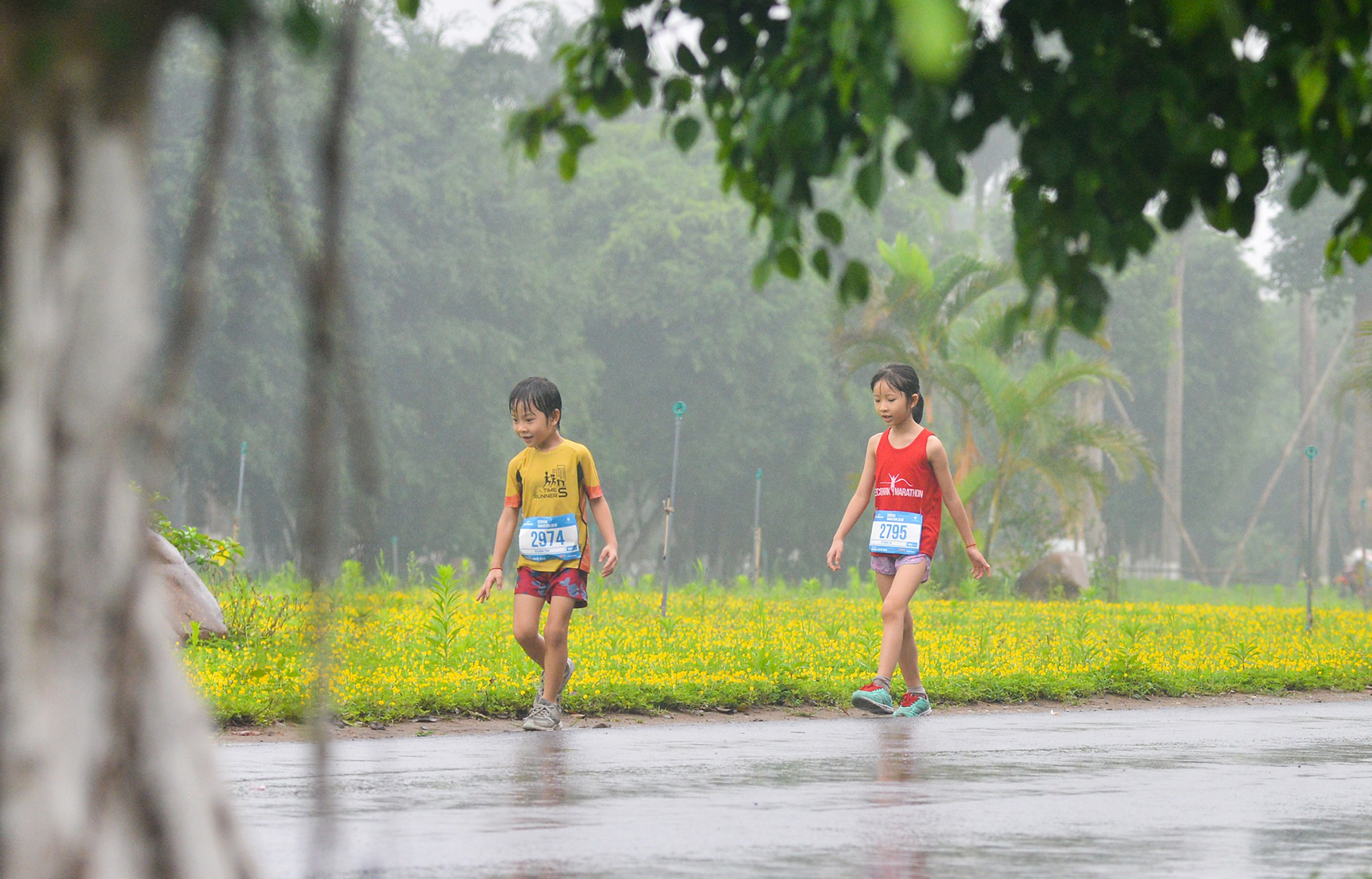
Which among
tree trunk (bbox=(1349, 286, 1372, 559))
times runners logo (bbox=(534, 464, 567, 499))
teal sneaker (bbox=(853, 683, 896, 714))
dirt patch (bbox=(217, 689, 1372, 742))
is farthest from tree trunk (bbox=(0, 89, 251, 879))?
tree trunk (bbox=(1349, 286, 1372, 559))

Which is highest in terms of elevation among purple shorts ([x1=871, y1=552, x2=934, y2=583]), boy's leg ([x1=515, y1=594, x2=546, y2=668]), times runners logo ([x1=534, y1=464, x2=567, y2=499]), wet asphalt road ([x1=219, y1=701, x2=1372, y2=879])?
times runners logo ([x1=534, y1=464, x2=567, y2=499])

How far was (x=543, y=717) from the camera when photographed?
1022 centimetres

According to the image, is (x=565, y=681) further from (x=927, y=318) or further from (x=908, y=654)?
(x=927, y=318)

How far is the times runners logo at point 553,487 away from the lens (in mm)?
10547

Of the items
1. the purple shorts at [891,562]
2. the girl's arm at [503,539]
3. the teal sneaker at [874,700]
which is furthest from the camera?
the purple shorts at [891,562]

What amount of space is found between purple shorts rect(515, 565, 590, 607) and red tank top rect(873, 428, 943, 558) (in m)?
2.07

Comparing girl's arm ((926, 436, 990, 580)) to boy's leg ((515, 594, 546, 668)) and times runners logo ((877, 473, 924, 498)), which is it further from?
boy's leg ((515, 594, 546, 668))

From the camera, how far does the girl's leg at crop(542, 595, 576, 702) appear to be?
Result: 10.3 m

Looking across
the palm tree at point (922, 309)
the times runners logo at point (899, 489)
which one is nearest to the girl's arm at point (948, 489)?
the times runners logo at point (899, 489)

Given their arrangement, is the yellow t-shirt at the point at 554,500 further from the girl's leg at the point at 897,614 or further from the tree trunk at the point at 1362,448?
the tree trunk at the point at 1362,448

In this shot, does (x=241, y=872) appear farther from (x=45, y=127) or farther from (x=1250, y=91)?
(x=1250, y=91)

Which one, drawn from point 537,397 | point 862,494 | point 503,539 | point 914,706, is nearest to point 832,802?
point 537,397

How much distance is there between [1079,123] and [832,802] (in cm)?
367

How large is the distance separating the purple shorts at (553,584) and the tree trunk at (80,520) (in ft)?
24.2
